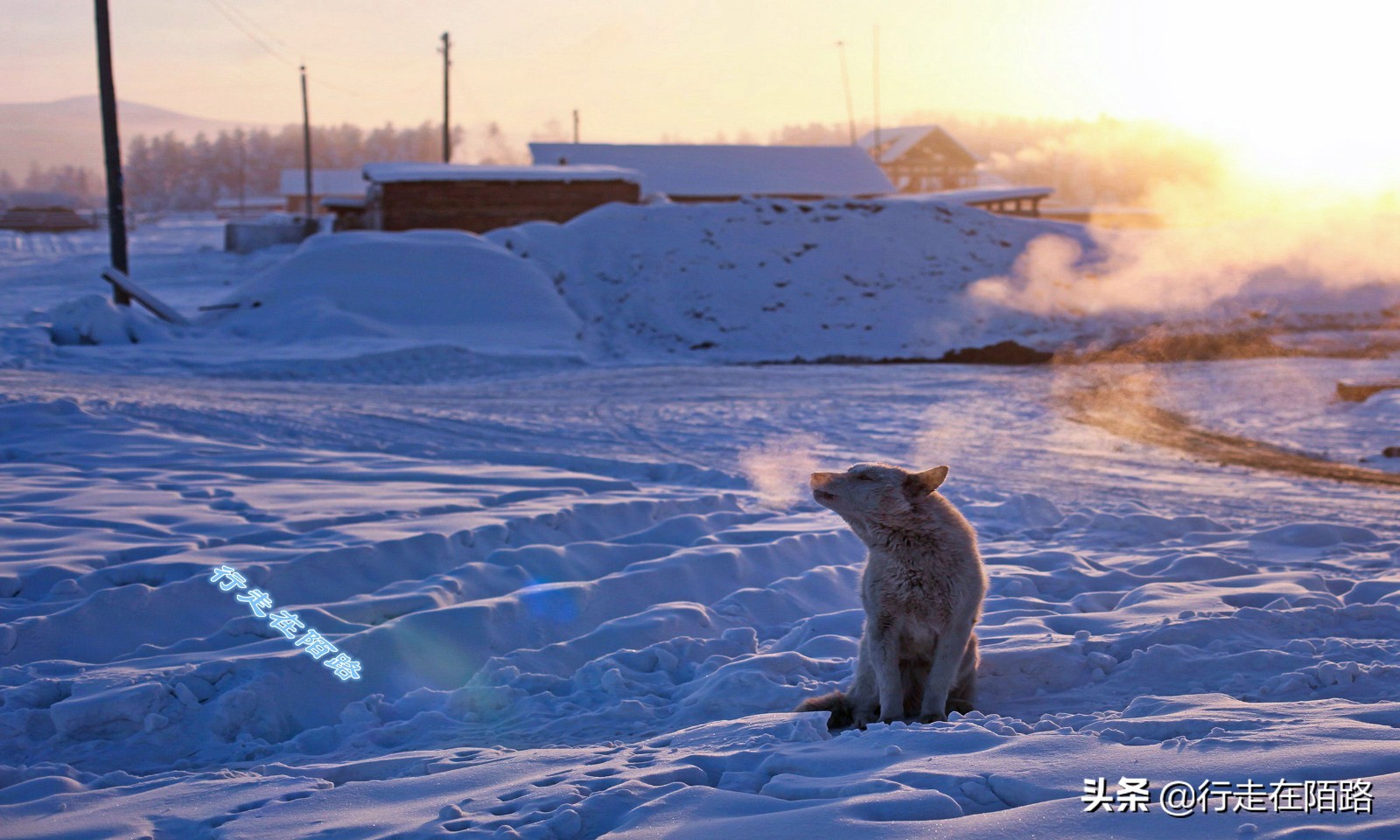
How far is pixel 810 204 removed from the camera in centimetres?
2830

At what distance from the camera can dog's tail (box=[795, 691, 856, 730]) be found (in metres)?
4.55

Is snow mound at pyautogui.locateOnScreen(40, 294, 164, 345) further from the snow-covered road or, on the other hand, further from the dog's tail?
the dog's tail

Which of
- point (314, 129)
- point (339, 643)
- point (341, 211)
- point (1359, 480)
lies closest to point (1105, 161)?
point (341, 211)

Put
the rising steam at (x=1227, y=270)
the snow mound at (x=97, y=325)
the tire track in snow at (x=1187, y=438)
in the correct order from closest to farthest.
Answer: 1. the tire track in snow at (x=1187, y=438)
2. the snow mound at (x=97, y=325)
3. the rising steam at (x=1227, y=270)

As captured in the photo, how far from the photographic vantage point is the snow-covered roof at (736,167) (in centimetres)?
4544

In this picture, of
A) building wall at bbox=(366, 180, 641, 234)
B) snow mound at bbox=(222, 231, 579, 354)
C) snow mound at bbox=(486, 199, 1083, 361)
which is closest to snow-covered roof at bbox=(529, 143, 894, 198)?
building wall at bbox=(366, 180, 641, 234)

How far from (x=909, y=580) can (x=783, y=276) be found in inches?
844

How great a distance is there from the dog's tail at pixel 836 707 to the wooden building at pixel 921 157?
201 ft

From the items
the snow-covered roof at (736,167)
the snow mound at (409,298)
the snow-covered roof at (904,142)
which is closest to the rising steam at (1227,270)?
the snow mound at (409,298)

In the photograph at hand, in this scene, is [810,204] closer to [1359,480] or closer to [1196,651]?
[1359,480]

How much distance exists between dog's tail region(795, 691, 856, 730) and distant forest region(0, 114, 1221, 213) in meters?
93.1

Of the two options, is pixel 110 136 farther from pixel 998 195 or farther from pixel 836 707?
pixel 998 195

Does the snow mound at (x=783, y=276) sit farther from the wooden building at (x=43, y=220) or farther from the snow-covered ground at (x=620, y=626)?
the wooden building at (x=43, y=220)

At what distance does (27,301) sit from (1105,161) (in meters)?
119
